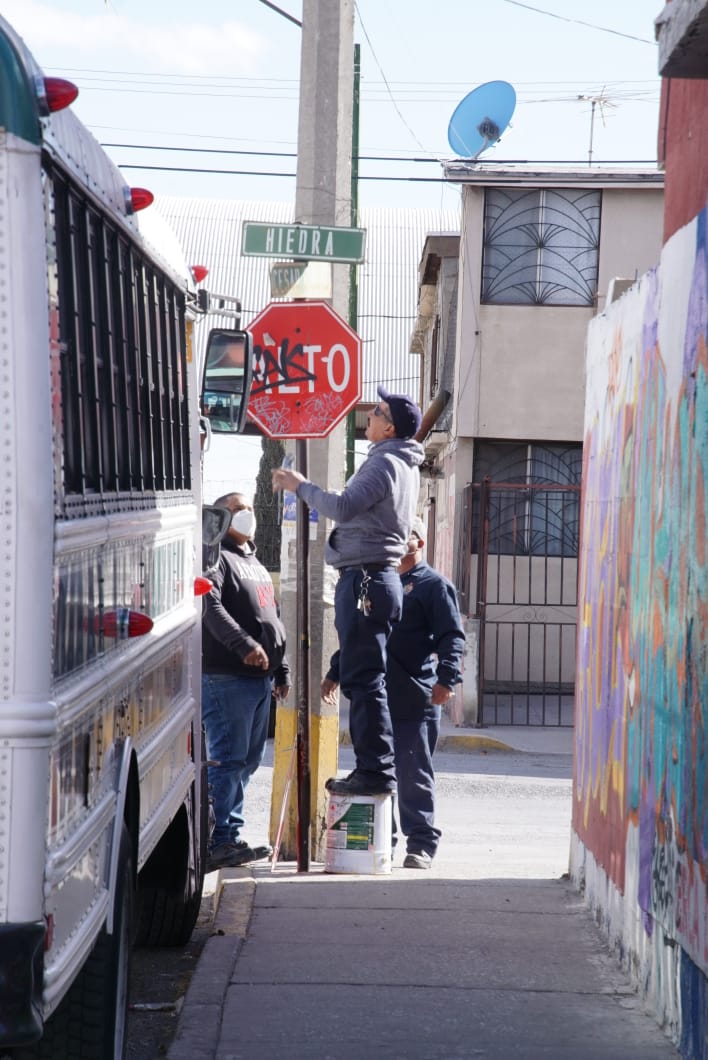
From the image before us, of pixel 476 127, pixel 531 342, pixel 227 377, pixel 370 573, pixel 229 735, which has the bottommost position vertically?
pixel 229 735

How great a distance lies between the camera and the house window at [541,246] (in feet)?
67.1

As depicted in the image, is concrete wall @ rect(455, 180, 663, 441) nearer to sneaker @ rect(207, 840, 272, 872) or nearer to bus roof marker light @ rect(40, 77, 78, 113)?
sneaker @ rect(207, 840, 272, 872)

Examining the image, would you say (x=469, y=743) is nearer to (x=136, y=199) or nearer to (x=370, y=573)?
(x=370, y=573)

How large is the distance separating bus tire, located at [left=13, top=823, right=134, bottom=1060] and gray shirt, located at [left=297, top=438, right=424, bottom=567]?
11.6 feet

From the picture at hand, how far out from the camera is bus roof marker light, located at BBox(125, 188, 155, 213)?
493 cm

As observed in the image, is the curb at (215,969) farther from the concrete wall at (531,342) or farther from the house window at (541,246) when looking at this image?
the house window at (541,246)

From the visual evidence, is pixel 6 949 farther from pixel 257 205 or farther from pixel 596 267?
pixel 257 205

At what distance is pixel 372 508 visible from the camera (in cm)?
797

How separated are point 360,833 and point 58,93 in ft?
17.5

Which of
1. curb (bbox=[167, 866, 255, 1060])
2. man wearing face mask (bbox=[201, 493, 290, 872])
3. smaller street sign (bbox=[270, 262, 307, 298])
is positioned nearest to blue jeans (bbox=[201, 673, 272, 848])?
man wearing face mask (bbox=[201, 493, 290, 872])

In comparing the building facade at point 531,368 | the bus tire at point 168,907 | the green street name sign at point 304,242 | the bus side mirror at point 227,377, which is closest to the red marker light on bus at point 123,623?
the bus tire at point 168,907

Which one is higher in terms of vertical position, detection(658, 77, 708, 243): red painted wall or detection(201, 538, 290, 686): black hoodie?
detection(658, 77, 708, 243): red painted wall

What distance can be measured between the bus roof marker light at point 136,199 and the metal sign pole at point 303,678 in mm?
3371

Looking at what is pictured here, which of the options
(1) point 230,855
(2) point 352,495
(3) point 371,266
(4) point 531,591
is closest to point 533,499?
(4) point 531,591
